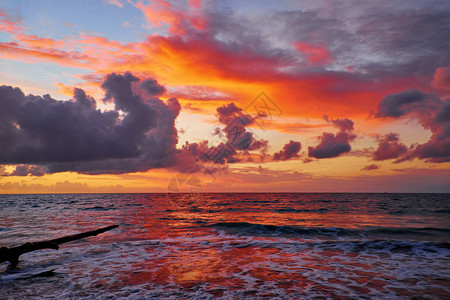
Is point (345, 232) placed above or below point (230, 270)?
below

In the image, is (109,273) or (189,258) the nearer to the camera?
(109,273)

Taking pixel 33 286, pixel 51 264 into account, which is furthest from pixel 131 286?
pixel 51 264

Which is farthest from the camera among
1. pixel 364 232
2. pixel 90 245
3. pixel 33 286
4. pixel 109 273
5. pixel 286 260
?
pixel 364 232

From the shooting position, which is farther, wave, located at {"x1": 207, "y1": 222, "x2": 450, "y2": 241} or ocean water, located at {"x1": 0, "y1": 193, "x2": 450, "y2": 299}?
wave, located at {"x1": 207, "y1": 222, "x2": 450, "y2": 241}

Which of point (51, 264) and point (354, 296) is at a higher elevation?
point (354, 296)

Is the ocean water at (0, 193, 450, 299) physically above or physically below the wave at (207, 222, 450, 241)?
above

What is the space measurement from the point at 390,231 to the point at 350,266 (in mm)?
14640

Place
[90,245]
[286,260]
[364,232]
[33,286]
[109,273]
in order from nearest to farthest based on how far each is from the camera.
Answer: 1. [33,286]
2. [109,273]
3. [286,260]
4. [90,245]
5. [364,232]

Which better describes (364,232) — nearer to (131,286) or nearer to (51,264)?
(131,286)

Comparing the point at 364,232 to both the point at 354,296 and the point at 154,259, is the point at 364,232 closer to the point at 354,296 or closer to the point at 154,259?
the point at 354,296

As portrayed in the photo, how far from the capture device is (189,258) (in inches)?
536

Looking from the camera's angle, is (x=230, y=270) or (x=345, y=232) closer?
(x=230, y=270)

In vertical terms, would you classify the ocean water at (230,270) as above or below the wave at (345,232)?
above

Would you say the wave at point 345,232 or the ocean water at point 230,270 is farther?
the wave at point 345,232
